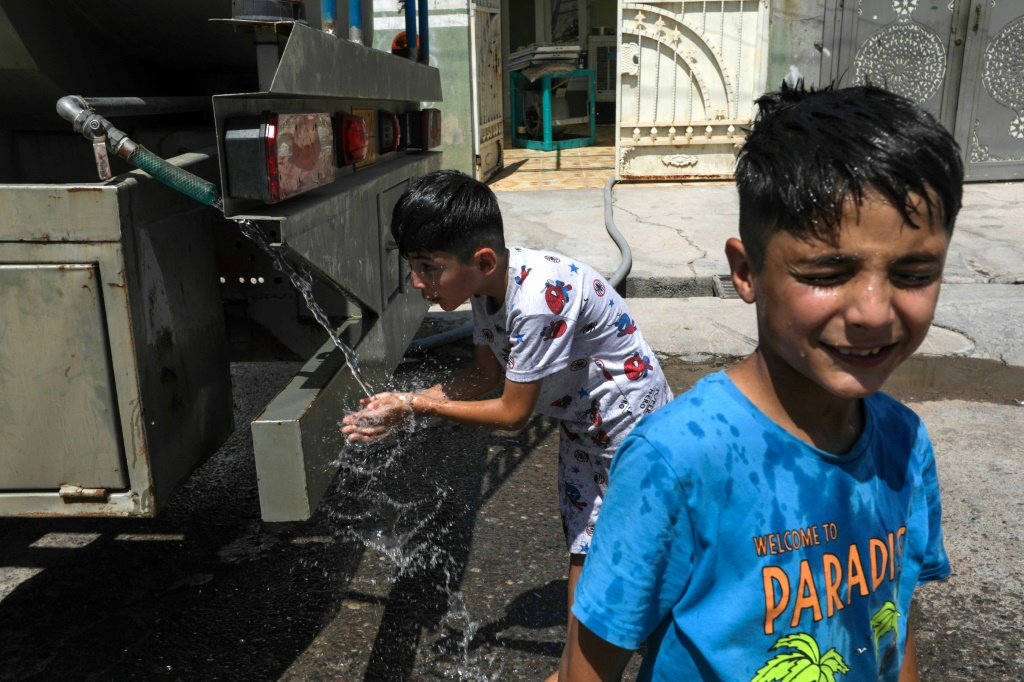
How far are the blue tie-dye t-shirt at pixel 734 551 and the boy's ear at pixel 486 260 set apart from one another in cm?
100

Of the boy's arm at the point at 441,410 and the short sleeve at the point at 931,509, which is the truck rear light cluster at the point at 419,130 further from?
the short sleeve at the point at 931,509

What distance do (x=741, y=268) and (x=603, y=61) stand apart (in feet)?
48.9

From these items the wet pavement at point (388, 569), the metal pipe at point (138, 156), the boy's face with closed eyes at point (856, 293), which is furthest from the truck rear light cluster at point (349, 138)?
the boy's face with closed eyes at point (856, 293)

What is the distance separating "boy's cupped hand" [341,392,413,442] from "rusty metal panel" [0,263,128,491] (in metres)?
0.48

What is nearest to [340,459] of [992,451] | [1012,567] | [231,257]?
[231,257]

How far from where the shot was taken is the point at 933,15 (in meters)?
8.45

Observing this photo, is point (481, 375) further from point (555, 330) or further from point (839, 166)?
point (839, 166)

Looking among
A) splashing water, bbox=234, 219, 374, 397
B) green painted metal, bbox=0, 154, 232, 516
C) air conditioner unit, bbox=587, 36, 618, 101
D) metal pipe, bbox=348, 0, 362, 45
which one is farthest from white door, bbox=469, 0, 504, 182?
green painted metal, bbox=0, 154, 232, 516

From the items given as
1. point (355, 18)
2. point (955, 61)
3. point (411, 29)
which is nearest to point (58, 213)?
point (355, 18)

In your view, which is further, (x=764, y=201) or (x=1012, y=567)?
(x=1012, y=567)

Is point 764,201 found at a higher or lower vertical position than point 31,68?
lower

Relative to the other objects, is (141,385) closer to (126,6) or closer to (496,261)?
(496,261)

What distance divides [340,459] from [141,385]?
0.49 metres

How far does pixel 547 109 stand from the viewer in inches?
474
